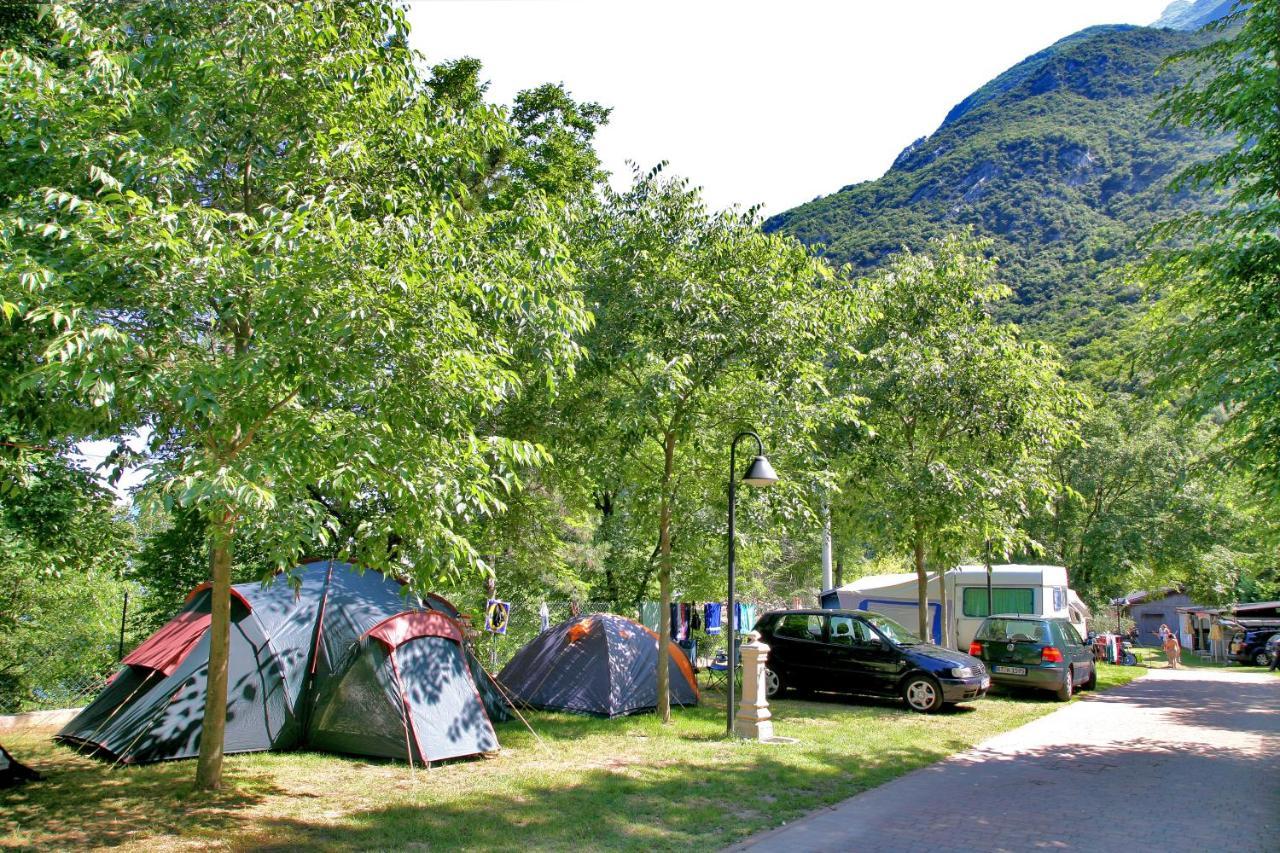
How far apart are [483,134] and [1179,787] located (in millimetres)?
9710

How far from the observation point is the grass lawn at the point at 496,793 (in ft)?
21.7

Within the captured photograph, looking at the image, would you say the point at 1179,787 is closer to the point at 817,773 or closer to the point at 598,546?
Answer: the point at 817,773

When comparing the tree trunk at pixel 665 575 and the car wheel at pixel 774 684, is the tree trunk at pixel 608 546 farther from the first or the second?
the tree trunk at pixel 665 575

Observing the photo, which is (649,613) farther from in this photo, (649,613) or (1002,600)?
(1002,600)

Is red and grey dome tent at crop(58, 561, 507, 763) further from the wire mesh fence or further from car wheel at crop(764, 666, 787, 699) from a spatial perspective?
car wheel at crop(764, 666, 787, 699)

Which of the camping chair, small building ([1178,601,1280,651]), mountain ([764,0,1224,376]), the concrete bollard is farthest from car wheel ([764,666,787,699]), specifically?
mountain ([764,0,1224,376])

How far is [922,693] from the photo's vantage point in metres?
14.3

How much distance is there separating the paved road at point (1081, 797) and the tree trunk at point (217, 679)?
188 inches

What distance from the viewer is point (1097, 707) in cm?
1566

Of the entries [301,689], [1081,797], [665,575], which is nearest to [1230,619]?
[665,575]

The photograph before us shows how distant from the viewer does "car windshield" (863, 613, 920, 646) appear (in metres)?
14.9

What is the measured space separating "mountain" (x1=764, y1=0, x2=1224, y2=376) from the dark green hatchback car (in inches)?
1101

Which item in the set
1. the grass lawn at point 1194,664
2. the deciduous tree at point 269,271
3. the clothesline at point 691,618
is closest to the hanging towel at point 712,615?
the clothesline at point 691,618

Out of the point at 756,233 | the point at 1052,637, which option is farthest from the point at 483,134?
the point at 1052,637
